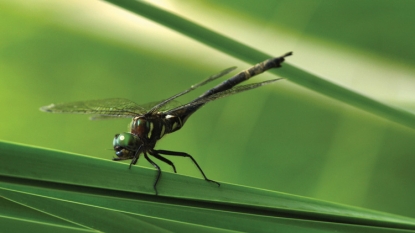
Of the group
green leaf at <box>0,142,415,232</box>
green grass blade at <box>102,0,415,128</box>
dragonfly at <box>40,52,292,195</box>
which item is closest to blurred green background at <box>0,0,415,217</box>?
dragonfly at <box>40,52,292,195</box>

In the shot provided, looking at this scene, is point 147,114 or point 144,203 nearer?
point 144,203

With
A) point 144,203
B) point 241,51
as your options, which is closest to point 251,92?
point 241,51

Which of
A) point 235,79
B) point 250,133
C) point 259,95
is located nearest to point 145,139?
point 235,79

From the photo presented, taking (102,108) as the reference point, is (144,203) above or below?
below

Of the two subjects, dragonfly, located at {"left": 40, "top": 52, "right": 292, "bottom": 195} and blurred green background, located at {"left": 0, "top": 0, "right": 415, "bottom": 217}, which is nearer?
dragonfly, located at {"left": 40, "top": 52, "right": 292, "bottom": 195}

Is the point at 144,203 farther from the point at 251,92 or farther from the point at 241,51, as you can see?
the point at 251,92

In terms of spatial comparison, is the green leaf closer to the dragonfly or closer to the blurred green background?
the dragonfly
